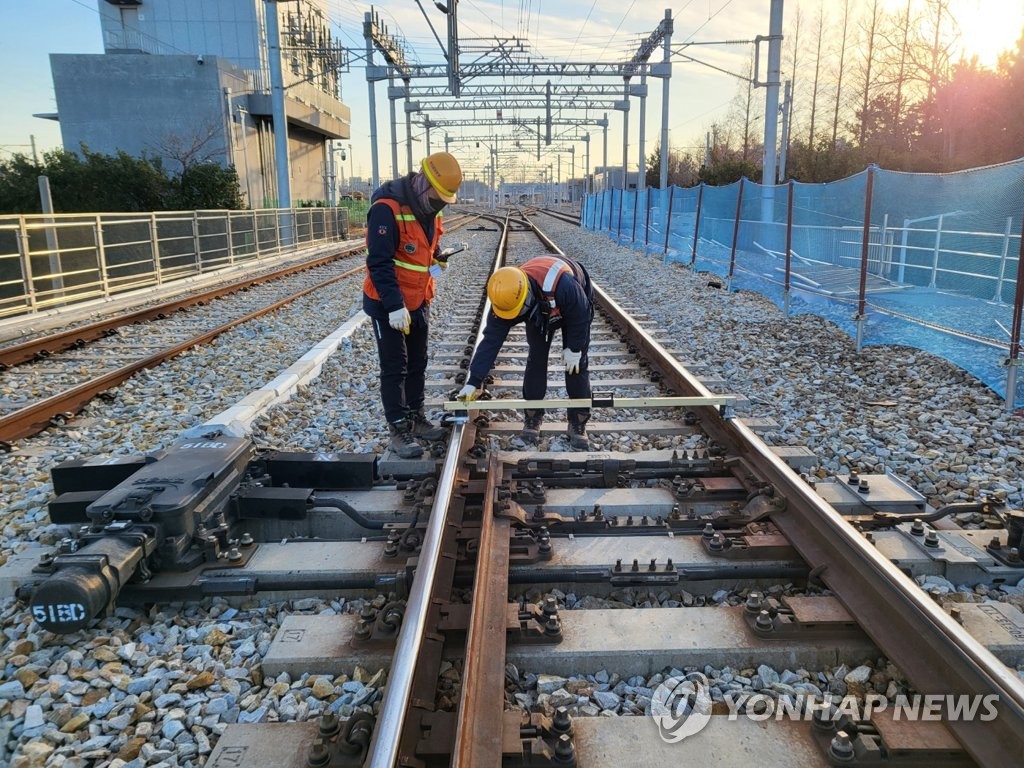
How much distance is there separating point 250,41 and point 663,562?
43749 millimetres

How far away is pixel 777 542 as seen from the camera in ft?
11.0

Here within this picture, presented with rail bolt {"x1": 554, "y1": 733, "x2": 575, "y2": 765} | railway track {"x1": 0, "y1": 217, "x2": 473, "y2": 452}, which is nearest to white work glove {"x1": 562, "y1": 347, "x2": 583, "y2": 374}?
rail bolt {"x1": 554, "y1": 733, "x2": 575, "y2": 765}

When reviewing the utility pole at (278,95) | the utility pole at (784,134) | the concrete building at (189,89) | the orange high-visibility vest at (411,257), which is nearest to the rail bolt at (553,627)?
the orange high-visibility vest at (411,257)

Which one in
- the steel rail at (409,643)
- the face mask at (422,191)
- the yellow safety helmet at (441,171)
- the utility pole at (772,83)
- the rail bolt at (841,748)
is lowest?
the rail bolt at (841,748)

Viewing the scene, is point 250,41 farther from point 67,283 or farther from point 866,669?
point 866,669

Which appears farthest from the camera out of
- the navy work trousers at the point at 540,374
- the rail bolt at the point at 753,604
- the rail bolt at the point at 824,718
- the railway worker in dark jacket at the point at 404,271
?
the navy work trousers at the point at 540,374

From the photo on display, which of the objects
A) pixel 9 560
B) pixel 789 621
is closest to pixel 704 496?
pixel 789 621

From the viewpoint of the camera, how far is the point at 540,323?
5098 millimetres

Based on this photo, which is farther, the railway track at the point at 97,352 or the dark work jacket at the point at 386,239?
the railway track at the point at 97,352

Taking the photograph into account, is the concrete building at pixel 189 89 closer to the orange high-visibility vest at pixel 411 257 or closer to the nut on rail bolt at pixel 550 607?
the orange high-visibility vest at pixel 411 257

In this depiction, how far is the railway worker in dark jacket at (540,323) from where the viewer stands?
455 centimetres

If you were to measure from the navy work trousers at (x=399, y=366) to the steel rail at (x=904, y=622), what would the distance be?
2.27 m

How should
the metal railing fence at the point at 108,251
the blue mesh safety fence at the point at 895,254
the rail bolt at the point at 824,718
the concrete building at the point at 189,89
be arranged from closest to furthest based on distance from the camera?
the rail bolt at the point at 824,718
the blue mesh safety fence at the point at 895,254
the metal railing fence at the point at 108,251
the concrete building at the point at 189,89

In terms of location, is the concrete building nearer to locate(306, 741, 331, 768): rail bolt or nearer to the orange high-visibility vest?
the orange high-visibility vest
